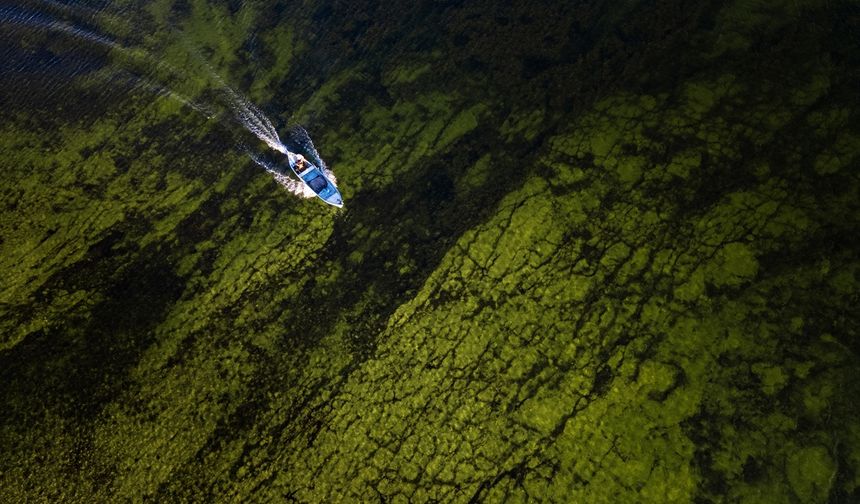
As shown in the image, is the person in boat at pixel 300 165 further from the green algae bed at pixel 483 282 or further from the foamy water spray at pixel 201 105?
the green algae bed at pixel 483 282

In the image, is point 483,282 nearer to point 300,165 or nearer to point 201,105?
point 300,165

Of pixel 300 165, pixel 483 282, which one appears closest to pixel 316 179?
pixel 300 165

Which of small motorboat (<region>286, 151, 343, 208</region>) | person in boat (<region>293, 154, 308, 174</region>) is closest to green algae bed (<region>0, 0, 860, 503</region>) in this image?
small motorboat (<region>286, 151, 343, 208</region>)

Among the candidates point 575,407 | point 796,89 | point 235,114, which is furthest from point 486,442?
point 235,114

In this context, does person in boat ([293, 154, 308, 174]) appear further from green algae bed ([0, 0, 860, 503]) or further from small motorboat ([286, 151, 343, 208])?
green algae bed ([0, 0, 860, 503])

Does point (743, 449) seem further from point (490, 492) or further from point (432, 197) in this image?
point (432, 197)

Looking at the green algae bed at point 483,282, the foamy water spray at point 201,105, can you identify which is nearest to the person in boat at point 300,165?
the foamy water spray at point 201,105

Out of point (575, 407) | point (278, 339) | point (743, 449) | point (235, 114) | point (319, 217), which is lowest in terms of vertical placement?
point (743, 449)
